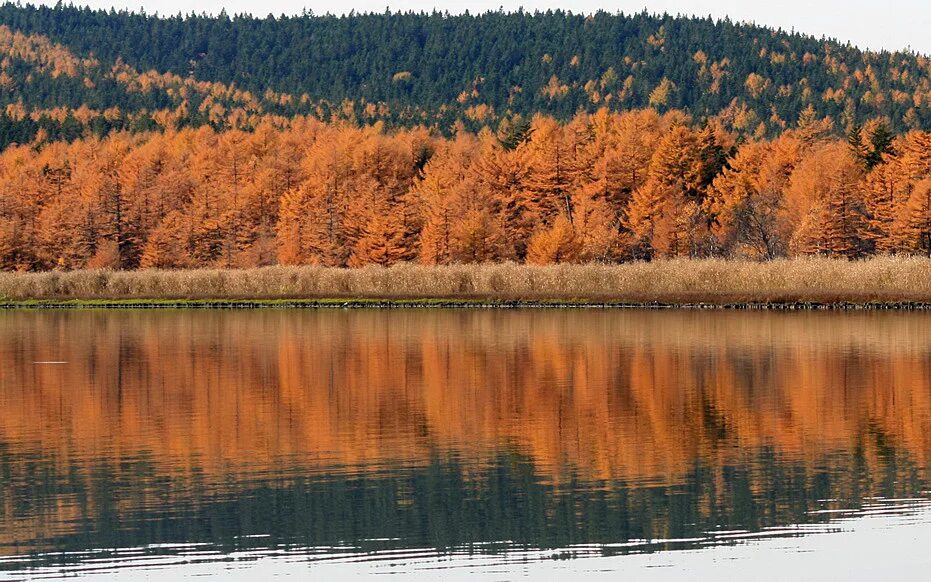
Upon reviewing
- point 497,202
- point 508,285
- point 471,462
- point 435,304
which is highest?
point 497,202

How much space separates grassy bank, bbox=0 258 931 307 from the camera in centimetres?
6694

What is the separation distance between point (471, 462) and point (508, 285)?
52.1 m

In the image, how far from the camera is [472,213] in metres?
96.2

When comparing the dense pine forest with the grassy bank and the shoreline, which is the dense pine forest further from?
the shoreline

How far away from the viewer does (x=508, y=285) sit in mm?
74125

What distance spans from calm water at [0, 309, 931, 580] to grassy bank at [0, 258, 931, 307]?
25297mm

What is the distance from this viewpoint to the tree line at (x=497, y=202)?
95250 millimetres

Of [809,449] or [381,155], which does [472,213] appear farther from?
[809,449]

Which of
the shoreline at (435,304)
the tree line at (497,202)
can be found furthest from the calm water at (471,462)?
the tree line at (497,202)

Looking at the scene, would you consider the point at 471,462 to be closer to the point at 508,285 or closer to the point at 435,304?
the point at 435,304

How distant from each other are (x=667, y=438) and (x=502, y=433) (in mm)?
2924

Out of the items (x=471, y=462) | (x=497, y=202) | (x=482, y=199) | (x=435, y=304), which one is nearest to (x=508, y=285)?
(x=435, y=304)

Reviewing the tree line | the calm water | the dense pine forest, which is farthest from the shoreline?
the calm water

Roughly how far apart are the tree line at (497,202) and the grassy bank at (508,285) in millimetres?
18945
